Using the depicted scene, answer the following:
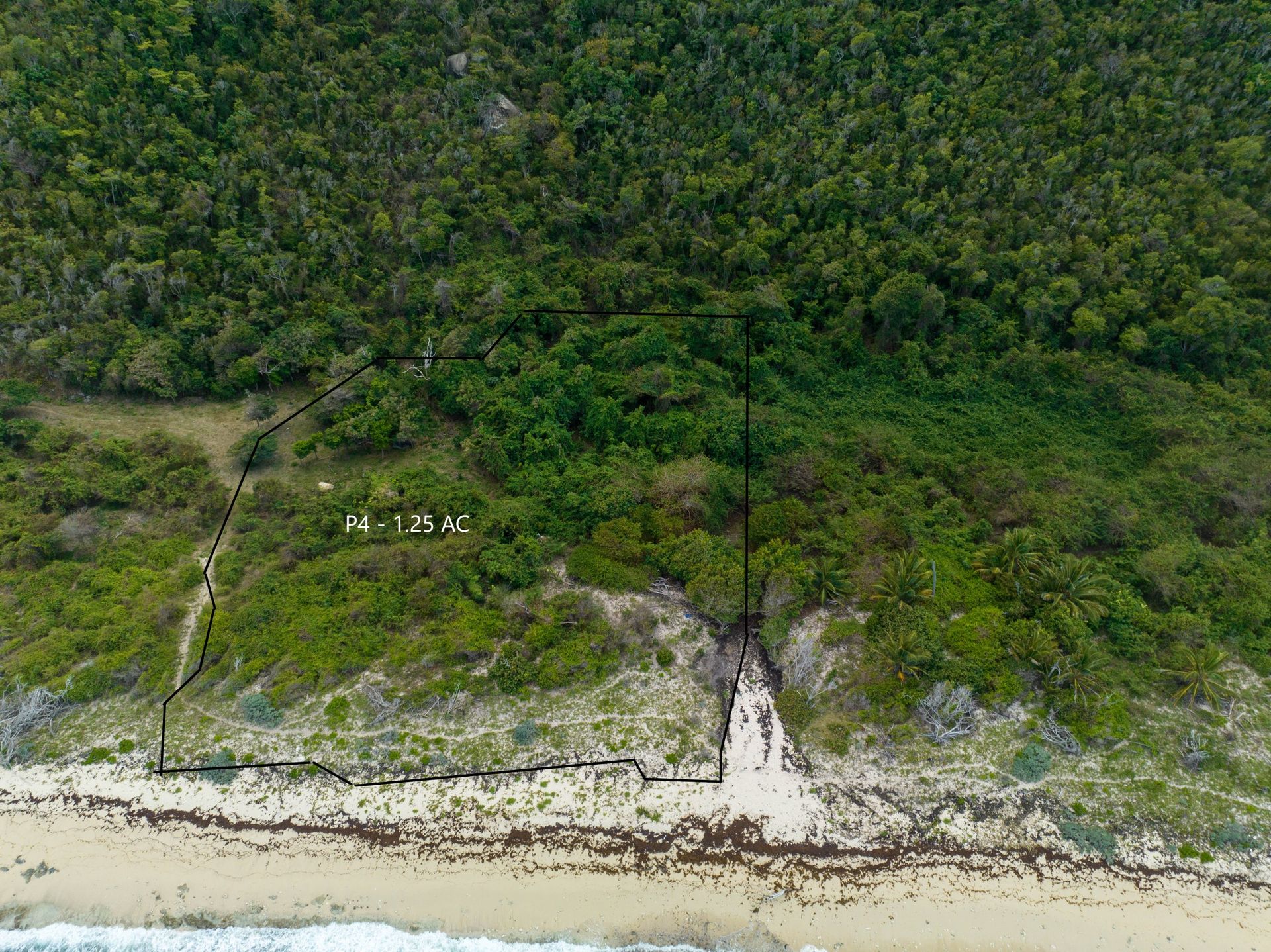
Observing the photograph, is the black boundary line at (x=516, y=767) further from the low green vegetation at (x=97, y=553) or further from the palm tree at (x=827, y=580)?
the palm tree at (x=827, y=580)

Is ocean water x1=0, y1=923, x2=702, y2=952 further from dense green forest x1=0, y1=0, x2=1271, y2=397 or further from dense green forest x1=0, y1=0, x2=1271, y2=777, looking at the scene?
dense green forest x1=0, y1=0, x2=1271, y2=397

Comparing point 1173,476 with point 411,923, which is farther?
point 1173,476

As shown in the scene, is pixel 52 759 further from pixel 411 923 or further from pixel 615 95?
pixel 615 95

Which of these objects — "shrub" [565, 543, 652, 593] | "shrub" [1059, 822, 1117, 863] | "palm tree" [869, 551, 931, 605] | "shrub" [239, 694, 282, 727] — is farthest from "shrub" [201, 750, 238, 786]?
"shrub" [1059, 822, 1117, 863]

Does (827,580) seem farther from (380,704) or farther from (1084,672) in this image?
(380,704)

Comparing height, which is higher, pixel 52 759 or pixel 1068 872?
pixel 1068 872

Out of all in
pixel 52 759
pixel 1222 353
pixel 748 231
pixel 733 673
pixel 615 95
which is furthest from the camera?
pixel 615 95

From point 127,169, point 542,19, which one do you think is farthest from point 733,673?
point 542,19
